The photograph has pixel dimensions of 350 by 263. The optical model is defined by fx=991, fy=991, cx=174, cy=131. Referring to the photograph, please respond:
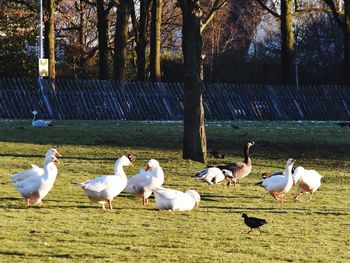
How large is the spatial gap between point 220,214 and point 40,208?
2905mm

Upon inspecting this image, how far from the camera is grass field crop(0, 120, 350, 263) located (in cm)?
1188

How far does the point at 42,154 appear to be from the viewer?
26.0m

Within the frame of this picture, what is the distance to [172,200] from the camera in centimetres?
1551

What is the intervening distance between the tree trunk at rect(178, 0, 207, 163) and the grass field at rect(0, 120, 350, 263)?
0.57 metres

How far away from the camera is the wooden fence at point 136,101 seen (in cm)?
4738

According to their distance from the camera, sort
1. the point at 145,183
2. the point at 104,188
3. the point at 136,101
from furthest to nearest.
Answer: the point at 136,101, the point at 145,183, the point at 104,188

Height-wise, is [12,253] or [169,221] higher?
[12,253]

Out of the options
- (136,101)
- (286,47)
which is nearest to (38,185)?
(136,101)

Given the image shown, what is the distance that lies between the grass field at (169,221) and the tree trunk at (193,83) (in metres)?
0.57

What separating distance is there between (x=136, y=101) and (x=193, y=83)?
22810mm

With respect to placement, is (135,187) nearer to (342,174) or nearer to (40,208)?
(40,208)

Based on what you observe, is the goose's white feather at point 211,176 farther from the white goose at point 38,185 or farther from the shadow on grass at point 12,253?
the shadow on grass at point 12,253

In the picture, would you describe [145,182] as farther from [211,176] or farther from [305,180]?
[305,180]

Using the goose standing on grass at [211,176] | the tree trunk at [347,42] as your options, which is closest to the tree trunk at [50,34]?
the tree trunk at [347,42]
